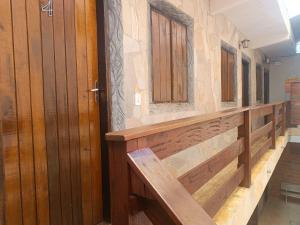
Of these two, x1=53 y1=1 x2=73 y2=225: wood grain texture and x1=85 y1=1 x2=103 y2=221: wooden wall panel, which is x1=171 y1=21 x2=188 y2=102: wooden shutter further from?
x1=53 y1=1 x2=73 y2=225: wood grain texture

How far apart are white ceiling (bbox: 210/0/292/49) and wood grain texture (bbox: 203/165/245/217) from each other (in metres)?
2.52

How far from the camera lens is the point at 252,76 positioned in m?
6.49

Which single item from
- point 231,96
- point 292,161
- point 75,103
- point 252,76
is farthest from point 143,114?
point 292,161

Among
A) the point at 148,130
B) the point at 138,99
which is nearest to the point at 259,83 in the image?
the point at 138,99

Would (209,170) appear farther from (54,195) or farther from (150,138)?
(54,195)

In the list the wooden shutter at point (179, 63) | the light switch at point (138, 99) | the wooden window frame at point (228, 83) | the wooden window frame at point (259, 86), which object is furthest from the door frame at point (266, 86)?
the light switch at point (138, 99)

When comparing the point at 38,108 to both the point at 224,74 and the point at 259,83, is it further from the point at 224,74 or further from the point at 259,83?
the point at 259,83

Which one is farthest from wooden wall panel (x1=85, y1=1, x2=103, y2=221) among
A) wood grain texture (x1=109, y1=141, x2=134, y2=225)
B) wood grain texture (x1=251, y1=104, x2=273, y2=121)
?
wood grain texture (x1=251, y1=104, x2=273, y2=121)

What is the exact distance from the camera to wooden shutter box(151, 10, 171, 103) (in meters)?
2.70

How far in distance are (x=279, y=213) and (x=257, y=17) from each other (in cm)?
519

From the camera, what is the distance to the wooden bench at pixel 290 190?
7688 millimetres

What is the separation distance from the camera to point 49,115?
1.63 m

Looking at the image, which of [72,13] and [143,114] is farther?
[143,114]

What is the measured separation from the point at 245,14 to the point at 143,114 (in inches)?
131
